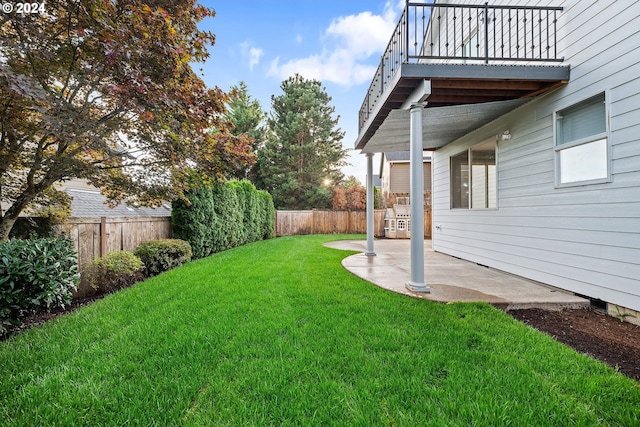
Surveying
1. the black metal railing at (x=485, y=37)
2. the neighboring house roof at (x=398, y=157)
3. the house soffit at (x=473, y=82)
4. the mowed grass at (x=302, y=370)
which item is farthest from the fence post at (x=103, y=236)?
the neighboring house roof at (x=398, y=157)

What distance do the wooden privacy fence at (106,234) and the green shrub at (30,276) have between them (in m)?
1.00

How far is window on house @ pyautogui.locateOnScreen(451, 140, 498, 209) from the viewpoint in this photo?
548cm

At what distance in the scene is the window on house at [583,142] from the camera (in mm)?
3262

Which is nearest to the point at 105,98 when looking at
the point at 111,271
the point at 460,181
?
the point at 111,271

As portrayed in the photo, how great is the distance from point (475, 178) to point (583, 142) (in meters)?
2.56

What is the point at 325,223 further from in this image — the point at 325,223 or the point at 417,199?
the point at 417,199

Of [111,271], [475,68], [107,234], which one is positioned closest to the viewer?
[475,68]

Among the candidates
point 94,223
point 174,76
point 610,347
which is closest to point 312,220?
point 94,223

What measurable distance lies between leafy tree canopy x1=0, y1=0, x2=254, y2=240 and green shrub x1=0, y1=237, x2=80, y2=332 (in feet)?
2.51

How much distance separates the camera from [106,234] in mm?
4586

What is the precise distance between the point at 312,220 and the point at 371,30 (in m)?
9.27

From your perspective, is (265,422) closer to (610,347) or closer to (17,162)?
(610,347)

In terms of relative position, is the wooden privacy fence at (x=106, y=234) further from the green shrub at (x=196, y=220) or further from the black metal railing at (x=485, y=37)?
the black metal railing at (x=485, y=37)

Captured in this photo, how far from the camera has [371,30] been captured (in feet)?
30.5
